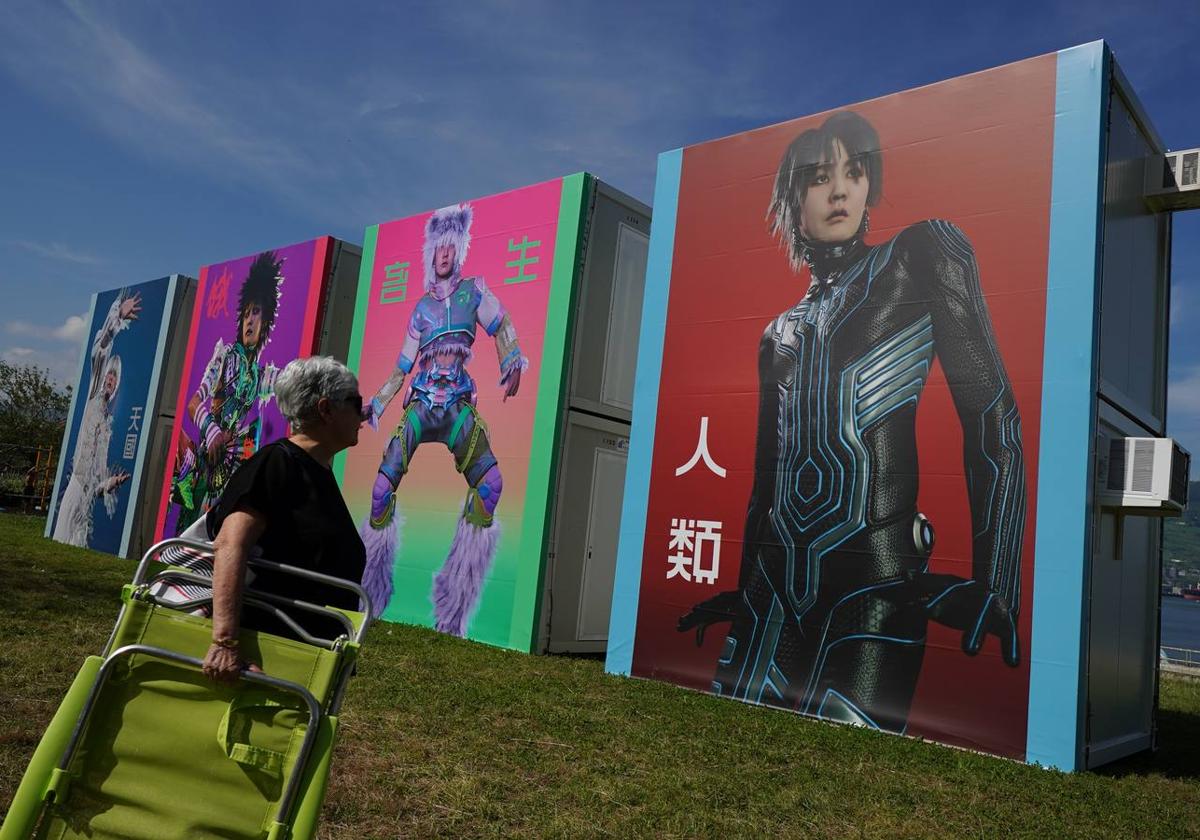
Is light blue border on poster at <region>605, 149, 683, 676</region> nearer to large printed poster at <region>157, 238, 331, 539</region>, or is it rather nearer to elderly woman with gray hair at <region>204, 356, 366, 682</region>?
large printed poster at <region>157, 238, 331, 539</region>

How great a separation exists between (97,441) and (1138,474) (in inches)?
718

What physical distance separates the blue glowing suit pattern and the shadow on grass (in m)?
1.38

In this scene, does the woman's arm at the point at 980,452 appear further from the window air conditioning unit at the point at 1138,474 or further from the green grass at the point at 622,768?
the green grass at the point at 622,768

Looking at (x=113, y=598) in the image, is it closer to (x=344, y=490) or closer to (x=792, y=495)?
(x=344, y=490)

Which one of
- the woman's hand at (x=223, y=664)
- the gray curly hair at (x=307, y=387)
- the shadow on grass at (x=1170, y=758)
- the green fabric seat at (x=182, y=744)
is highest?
the gray curly hair at (x=307, y=387)

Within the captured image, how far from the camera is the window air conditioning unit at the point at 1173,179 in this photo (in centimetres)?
792

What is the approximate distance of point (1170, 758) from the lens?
7.68 m

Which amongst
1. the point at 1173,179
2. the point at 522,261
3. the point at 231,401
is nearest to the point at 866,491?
the point at 1173,179

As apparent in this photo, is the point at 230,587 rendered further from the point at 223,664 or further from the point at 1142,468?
the point at 1142,468

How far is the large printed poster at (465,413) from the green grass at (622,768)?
6.24ft

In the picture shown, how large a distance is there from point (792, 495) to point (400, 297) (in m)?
6.17

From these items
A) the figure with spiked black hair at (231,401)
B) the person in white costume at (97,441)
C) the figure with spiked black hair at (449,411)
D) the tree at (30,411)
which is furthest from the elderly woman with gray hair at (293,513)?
the tree at (30,411)

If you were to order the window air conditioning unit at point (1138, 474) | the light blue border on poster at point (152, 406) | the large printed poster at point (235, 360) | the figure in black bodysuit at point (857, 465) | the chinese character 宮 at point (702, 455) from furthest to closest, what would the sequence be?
the light blue border on poster at point (152, 406), the large printed poster at point (235, 360), the chinese character 宮 at point (702, 455), the figure in black bodysuit at point (857, 465), the window air conditioning unit at point (1138, 474)

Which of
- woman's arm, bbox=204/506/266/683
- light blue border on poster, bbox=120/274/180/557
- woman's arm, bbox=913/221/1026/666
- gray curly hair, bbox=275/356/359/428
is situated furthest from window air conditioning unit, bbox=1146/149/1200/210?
light blue border on poster, bbox=120/274/180/557
